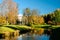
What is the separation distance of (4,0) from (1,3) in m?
1.83

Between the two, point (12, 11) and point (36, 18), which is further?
point (36, 18)

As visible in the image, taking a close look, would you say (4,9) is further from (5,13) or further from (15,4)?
(15,4)

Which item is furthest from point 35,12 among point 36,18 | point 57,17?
point 57,17

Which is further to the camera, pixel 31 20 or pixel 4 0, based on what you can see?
pixel 31 20

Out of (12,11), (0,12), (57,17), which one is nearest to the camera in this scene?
(0,12)

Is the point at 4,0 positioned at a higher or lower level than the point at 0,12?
higher

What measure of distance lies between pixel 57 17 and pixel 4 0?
85605mm

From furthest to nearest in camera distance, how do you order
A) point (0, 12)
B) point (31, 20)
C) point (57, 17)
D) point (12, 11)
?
1. point (57, 17)
2. point (31, 20)
3. point (12, 11)
4. point (0, 12)

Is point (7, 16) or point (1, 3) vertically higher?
point (1, 3)

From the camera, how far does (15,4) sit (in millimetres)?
75625

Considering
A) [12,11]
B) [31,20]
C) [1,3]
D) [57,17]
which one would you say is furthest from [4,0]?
[57,17]

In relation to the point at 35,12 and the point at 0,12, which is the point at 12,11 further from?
the point at 35,12

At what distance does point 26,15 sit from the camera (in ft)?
389

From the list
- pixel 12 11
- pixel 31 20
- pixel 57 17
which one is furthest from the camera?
pixel 57 17
